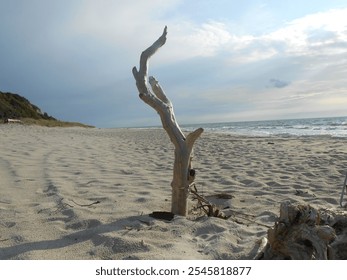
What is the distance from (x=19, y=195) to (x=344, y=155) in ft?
27.4

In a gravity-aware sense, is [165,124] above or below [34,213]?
above

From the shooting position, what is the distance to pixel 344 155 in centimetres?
953

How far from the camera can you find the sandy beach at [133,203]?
3.00 m

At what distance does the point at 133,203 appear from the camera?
14.6 feet

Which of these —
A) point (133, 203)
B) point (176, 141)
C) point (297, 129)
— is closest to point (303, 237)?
point (176, 141)

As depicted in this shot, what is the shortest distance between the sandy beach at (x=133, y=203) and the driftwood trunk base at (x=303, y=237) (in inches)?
14.8

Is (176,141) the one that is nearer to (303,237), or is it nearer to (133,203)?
(133,203)

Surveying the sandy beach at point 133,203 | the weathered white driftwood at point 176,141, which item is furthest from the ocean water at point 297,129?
the weathered white driftwood at point 176,141

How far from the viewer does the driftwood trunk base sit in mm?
2410

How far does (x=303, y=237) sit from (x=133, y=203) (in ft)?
8.08

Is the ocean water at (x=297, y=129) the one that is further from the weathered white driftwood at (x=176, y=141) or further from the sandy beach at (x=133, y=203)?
the weathered white driftwood at (x=176, y=141)

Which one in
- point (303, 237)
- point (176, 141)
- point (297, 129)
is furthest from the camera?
point (297, 129)

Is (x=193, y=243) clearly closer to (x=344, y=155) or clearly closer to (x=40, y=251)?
(x=40, y=251)
